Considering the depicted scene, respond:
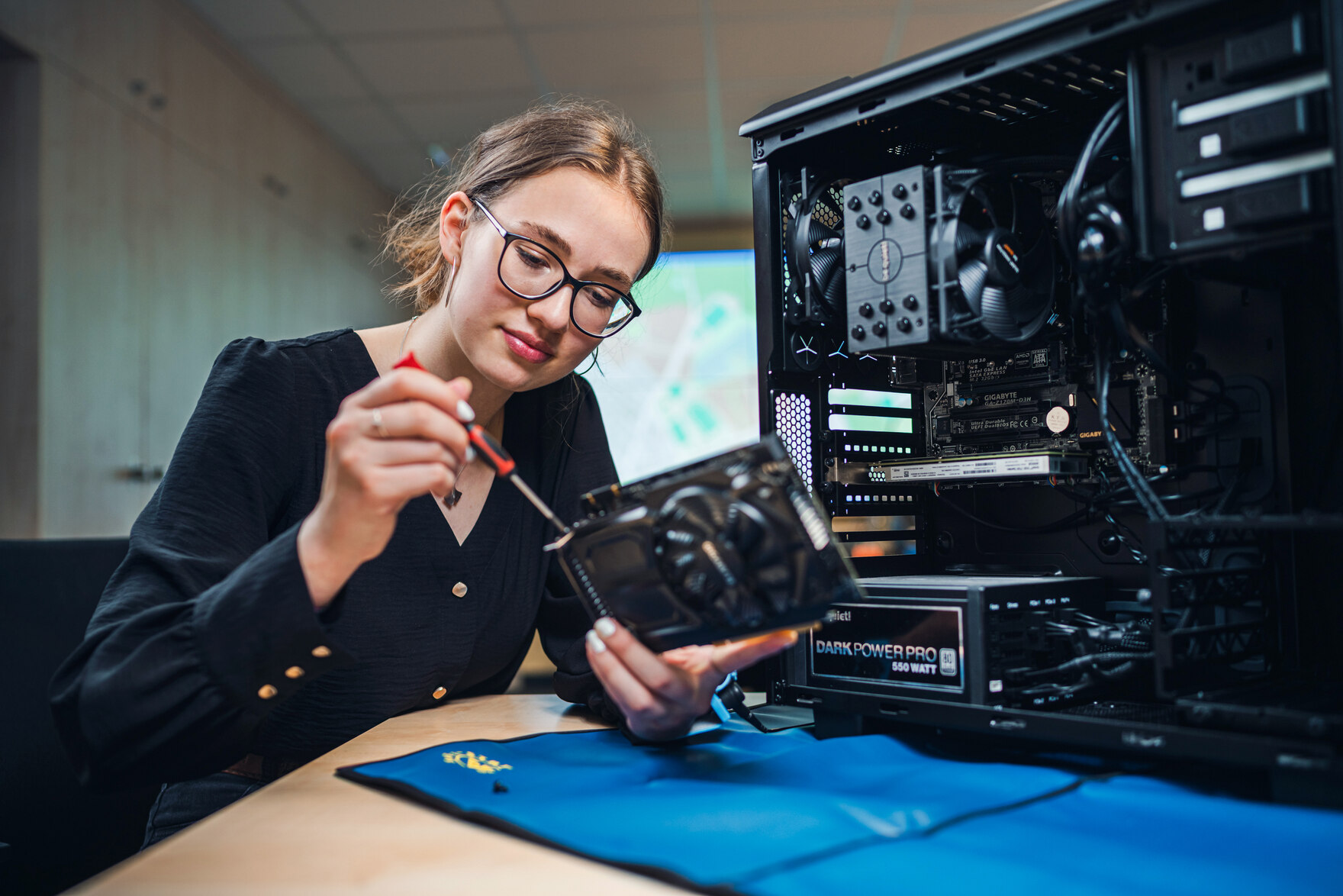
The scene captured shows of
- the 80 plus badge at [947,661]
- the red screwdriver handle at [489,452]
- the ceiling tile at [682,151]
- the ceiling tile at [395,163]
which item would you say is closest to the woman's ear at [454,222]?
the red screwdriver handle at [489,452]

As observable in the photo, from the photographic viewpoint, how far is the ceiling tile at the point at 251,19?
2902 millimetres

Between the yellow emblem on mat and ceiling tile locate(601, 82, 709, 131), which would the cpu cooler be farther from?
ceiling tile locate(601, 82, 709, 131)

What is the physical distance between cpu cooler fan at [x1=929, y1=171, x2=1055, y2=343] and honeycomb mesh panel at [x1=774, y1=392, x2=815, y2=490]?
0.19 m

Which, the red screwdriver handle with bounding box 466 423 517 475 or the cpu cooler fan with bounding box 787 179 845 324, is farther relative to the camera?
the cpu cooler fan with bounding box 787 179 845 324

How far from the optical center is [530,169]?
0.93 m

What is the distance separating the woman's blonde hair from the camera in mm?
943

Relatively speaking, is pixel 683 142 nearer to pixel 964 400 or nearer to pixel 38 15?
pixel 38 15

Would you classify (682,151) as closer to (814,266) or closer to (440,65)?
(440,65)

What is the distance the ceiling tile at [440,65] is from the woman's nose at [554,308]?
2.59 m

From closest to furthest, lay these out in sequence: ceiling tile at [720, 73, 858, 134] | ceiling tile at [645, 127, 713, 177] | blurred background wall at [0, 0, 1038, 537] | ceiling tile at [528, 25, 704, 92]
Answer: blurred background wall at [0, 0, 1038, 537] → ceiling tile at [528, 25, 704, 92] → ceiling tile at [720, 73, 858, 134] → ceiling tile at [645, 127, 713, 177]

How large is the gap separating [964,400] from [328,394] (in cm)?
66

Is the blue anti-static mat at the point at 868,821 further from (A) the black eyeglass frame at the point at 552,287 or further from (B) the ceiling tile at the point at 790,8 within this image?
(B) the ceiling tile at the point at 790,8

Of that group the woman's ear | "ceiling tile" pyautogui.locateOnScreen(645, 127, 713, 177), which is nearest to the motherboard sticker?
the woman's ear

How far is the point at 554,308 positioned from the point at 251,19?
9.21 ft
